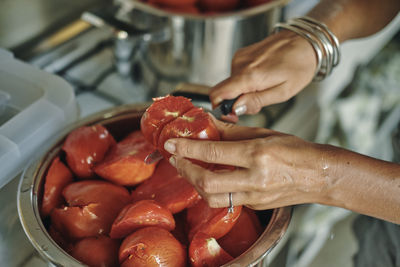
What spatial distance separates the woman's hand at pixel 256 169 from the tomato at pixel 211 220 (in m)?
0.02

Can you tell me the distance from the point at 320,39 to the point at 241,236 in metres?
0.38

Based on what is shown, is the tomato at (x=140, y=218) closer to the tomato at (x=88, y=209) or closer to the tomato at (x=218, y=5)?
the tomato at (x=88, y=209)

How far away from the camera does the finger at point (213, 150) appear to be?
532 mm

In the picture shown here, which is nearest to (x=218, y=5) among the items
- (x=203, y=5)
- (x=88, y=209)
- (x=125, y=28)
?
(x=203, y=5)

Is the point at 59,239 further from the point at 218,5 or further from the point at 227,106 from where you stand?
the point at 218,5

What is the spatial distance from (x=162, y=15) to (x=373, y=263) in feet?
2.15

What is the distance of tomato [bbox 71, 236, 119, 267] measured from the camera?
0.56m

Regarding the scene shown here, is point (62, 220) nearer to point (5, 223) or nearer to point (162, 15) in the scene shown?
point (5, 223)

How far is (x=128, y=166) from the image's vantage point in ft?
2.08

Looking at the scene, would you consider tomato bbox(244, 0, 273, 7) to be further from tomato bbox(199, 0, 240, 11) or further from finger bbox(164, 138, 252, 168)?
finger bbox(164, 138, 252, 168)

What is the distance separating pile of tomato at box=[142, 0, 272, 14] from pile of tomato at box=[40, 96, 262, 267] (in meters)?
0.37

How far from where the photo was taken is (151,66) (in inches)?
39.5

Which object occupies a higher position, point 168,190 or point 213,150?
point 213,150

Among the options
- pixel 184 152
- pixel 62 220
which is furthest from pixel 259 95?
pixel 62 220
